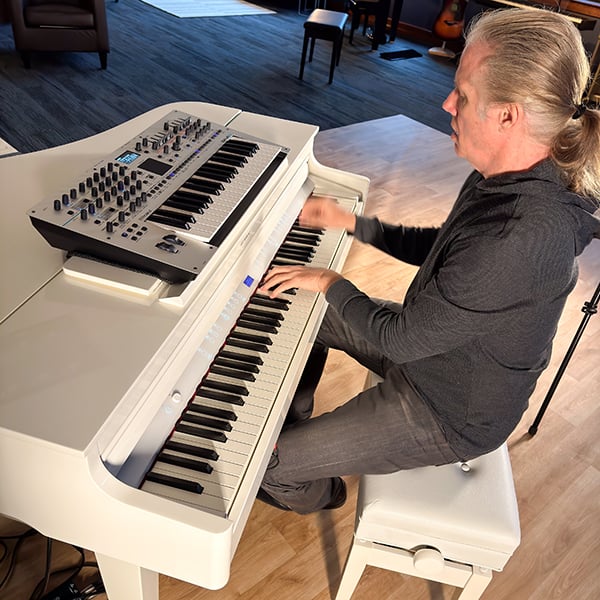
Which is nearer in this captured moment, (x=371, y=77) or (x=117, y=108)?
(x=117, y=108)

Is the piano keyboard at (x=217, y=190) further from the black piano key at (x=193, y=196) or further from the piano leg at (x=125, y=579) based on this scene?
the piano leg at (x=125, y=579)

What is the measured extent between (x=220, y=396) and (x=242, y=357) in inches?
5.3

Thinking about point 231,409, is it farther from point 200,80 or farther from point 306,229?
point 200,80

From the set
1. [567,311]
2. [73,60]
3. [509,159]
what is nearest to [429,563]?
[509,159]

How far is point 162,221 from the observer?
1180 mm

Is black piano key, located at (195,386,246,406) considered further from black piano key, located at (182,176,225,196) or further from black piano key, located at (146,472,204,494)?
black piano key, located at (182,176,225,196)

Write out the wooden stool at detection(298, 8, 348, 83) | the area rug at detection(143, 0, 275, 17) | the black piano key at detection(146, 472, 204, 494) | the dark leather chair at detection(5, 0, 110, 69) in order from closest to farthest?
1. the black piano key at detection(146, 472, 204, 494)
2. the dark leather chair at detection(5, 0, 110, 69)
3. the wooden stool at detection(298, 8, 348, 83)
4. the area rug at detection(143, 0, 275, 17)

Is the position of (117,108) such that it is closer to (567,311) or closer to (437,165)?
(437,165)

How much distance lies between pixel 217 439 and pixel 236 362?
22 cm

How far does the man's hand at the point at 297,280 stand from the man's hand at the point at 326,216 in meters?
0.30

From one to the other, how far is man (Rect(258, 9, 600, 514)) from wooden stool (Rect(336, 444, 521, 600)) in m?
0.05

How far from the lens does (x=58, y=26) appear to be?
4.77 meters

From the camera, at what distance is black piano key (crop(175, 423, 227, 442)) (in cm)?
114

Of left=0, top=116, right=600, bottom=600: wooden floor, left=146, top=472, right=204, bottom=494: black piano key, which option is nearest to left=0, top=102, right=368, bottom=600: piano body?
left=146, top=472, right=204, bottom=494: black piano key
